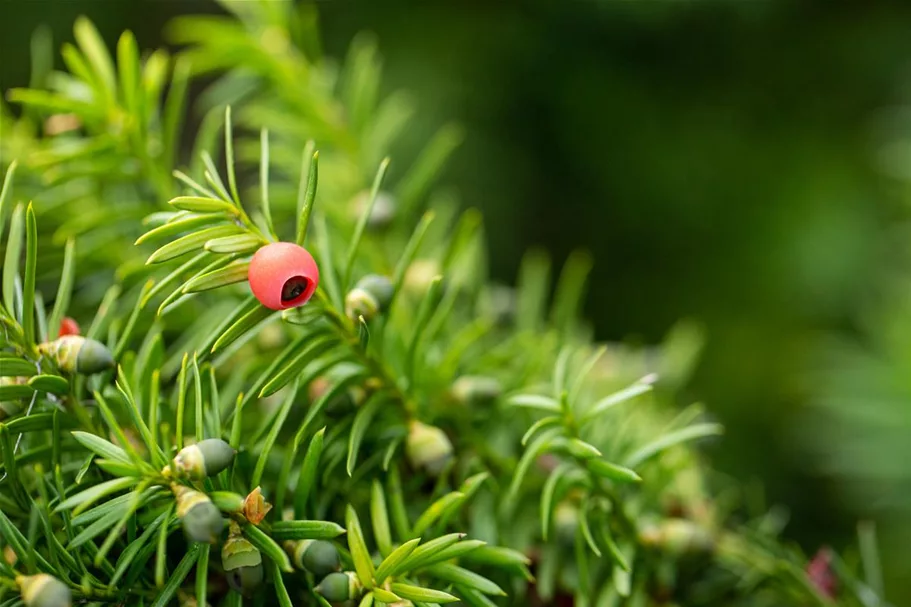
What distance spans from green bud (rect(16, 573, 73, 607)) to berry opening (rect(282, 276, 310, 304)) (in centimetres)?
11

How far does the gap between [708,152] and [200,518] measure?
3.35 feet

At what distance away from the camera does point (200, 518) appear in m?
0.27

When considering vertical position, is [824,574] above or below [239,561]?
below

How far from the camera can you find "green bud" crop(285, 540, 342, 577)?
0.99 feet

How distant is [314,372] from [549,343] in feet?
0.45

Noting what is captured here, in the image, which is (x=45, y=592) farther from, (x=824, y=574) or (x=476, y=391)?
(x=824, y=574)

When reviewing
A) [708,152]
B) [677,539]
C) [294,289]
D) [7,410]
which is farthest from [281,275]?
[708,152]

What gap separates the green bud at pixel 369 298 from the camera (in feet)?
1.11

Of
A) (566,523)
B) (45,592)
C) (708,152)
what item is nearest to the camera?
(45,592)

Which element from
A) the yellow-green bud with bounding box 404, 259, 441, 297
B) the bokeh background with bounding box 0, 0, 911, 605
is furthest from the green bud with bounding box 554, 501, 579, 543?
the bokeh background with bounding box 0, 0, 911, 605

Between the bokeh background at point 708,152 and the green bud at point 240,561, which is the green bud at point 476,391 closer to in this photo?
the green bud at point 240,561

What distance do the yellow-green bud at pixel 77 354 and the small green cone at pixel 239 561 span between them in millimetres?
77

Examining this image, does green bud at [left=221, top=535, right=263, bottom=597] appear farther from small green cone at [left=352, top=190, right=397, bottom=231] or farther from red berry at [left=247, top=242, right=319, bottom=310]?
small green cone at [left=352, top=190, right=397, bottom=231]

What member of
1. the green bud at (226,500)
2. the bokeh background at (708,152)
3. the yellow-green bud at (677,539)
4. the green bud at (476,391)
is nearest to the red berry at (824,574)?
the yellow-green bud at (677,539)
